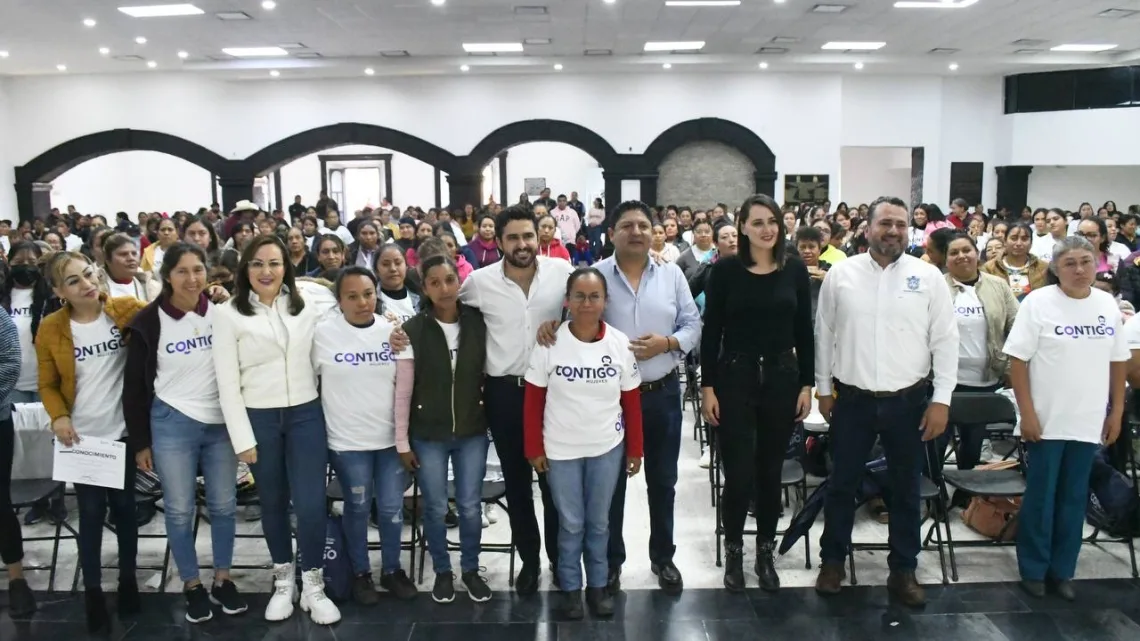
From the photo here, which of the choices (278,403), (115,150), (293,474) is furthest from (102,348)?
(115,150)

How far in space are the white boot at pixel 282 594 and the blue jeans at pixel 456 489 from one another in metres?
0.58

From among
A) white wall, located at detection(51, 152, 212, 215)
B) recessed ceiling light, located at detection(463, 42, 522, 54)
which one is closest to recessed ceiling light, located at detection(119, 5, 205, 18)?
recessed ceiling light, located at detection(463, 42, 522, 54)

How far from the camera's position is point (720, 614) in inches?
126

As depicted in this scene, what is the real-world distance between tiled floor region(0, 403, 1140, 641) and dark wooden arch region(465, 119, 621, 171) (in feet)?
38.9

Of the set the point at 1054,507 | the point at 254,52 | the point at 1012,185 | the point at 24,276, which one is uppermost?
the point at 254,52

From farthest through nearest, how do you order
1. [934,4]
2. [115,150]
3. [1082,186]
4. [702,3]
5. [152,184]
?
[152,184], [1082,186], [115,150], [934,4], [702,3]

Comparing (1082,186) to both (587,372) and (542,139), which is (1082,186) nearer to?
(542,139)

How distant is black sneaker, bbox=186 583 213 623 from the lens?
3164mm

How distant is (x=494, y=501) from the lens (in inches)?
137

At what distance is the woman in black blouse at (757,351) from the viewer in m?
3.08

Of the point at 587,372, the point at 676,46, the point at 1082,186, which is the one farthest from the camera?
the point at 1082,186

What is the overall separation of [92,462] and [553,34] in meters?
9.80

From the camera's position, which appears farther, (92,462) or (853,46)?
(853,46)

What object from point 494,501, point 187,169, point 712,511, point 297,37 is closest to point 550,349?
point 494,501
